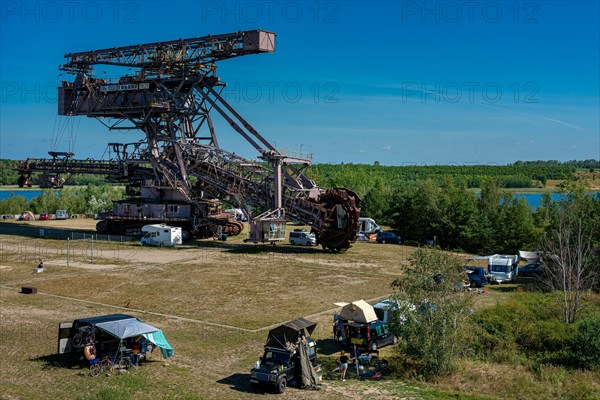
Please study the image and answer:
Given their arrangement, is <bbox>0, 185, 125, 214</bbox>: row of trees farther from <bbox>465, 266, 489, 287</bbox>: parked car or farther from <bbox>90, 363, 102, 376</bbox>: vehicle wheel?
<bbox>90, 363, 102, 376</bbox>: vehicle wheel

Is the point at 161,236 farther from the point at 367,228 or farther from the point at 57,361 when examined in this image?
the point at 57,361

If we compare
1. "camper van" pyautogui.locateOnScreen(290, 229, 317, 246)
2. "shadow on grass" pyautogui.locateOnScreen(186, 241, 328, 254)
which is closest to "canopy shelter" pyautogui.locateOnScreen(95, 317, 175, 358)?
"shadow on grass" pyautogui.locateOnScreen(186, 241, 328, 254)

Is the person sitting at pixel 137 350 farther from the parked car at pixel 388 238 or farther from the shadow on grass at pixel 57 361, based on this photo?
the parked car at pixel 388 238

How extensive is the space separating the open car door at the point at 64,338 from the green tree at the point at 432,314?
11500 mm

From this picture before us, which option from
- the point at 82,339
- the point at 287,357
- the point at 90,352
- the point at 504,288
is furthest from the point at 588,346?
the point at 82,339

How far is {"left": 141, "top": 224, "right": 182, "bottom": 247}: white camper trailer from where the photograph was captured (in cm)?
5362

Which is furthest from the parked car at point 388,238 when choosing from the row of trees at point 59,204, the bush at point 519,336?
the row of trees at point 59,204

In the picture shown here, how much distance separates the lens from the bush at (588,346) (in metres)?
21.6

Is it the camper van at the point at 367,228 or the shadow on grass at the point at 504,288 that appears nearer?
the shadow on grass at the point at 504,288

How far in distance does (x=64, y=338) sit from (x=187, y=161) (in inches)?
1558

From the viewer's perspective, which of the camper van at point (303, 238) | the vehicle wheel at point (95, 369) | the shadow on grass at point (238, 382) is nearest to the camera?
the shadow on grass at point (238, 382)

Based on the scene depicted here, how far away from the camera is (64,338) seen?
69.0 feet

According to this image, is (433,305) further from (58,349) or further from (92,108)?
(92,108)

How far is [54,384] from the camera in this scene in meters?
18.6
